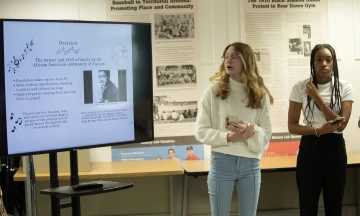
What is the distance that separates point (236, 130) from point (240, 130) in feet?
0.08

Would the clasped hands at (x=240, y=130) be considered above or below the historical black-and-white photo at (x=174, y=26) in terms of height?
below

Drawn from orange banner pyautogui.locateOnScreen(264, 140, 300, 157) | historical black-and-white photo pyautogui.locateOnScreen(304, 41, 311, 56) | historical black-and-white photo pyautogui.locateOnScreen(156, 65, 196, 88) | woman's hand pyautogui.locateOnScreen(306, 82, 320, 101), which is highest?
historical black-and-white photo pyautogui.locateOnScreen(304, 41, 311, 56)

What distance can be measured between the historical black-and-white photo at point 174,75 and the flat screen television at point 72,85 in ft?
6.07

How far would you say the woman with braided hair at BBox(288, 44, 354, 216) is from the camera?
338cm

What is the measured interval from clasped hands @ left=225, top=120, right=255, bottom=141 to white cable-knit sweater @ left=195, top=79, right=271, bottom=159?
3 centimetres

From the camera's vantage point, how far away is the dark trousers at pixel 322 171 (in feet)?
11.1

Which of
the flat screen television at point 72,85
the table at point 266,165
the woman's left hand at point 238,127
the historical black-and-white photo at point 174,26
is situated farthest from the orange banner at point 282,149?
the flat screen television at point 72,85

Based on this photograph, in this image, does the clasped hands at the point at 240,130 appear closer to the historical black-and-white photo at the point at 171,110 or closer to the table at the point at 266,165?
the table at the point at 266,165

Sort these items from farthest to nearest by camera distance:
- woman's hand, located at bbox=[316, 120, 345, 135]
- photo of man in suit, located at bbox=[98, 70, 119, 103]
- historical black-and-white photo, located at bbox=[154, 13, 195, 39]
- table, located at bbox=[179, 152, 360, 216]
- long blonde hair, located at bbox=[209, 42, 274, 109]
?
1. historical black-and-white photo, located at bbox=[154, 13, 195, 39]
2. table, located at bbox=[179, 152, 360, 216]
3. woman's hand, located at bbox=[316, 120, 345, 135]
4. long blonde hair, located at bbox=[209, 42, 274, 109]
5. photo of man in suit, located at bbox=[98, 70, 119, 103]

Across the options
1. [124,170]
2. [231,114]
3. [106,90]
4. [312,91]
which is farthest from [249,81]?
[124,170]

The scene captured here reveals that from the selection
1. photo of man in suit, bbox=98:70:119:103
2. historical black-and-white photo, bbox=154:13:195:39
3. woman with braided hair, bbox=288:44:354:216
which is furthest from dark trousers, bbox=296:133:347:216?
photo of man in suit, bbox=98:70:119:103

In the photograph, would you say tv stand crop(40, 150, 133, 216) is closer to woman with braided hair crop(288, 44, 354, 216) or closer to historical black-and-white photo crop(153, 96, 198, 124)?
woman with braided hair crop(288, 44, 354, 216)

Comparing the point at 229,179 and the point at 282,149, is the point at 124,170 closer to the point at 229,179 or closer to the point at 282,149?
the point at 229,179

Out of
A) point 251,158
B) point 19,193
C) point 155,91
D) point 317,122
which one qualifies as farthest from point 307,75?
point 19,193
